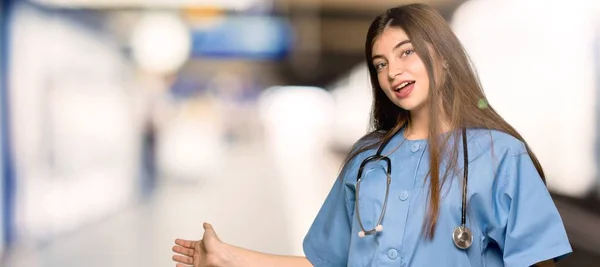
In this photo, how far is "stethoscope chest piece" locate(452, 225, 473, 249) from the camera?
1.58 m

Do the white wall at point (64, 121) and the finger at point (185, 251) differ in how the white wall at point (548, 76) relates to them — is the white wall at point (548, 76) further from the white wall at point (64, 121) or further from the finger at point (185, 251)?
the finger at point (185, 251)

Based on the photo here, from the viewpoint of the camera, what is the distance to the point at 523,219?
5.25ft

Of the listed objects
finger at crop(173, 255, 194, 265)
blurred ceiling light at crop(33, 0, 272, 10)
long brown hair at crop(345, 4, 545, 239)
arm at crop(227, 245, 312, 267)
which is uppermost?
blurred ceiling light at crop(33, 0, 272, 10)

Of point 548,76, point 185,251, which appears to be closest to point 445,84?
point 185,251

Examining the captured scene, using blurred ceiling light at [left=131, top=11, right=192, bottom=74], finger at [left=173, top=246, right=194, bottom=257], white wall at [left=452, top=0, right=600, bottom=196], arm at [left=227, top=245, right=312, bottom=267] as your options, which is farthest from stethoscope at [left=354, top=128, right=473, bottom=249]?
blurred ceiling light at [left=131, top=11, right=192, bottom=74]

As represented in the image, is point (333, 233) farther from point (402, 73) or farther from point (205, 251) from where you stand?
point (402, 73)

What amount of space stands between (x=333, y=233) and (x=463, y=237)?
331 mm

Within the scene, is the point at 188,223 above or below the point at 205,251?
below

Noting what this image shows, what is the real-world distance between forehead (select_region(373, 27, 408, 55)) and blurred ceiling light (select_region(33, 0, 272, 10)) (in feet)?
8.90

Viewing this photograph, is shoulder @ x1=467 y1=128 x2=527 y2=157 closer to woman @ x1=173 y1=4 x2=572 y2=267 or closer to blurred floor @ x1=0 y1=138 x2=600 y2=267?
woman @ x1=173 y1=4 x2=572 y2=267

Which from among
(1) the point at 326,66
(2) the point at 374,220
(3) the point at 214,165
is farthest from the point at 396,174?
(3) the point at 214,165

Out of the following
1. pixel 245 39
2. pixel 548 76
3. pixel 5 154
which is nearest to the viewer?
pixel 548 76

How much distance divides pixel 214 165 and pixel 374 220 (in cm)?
339

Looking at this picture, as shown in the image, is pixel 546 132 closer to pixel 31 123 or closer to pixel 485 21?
pixel 485 21
